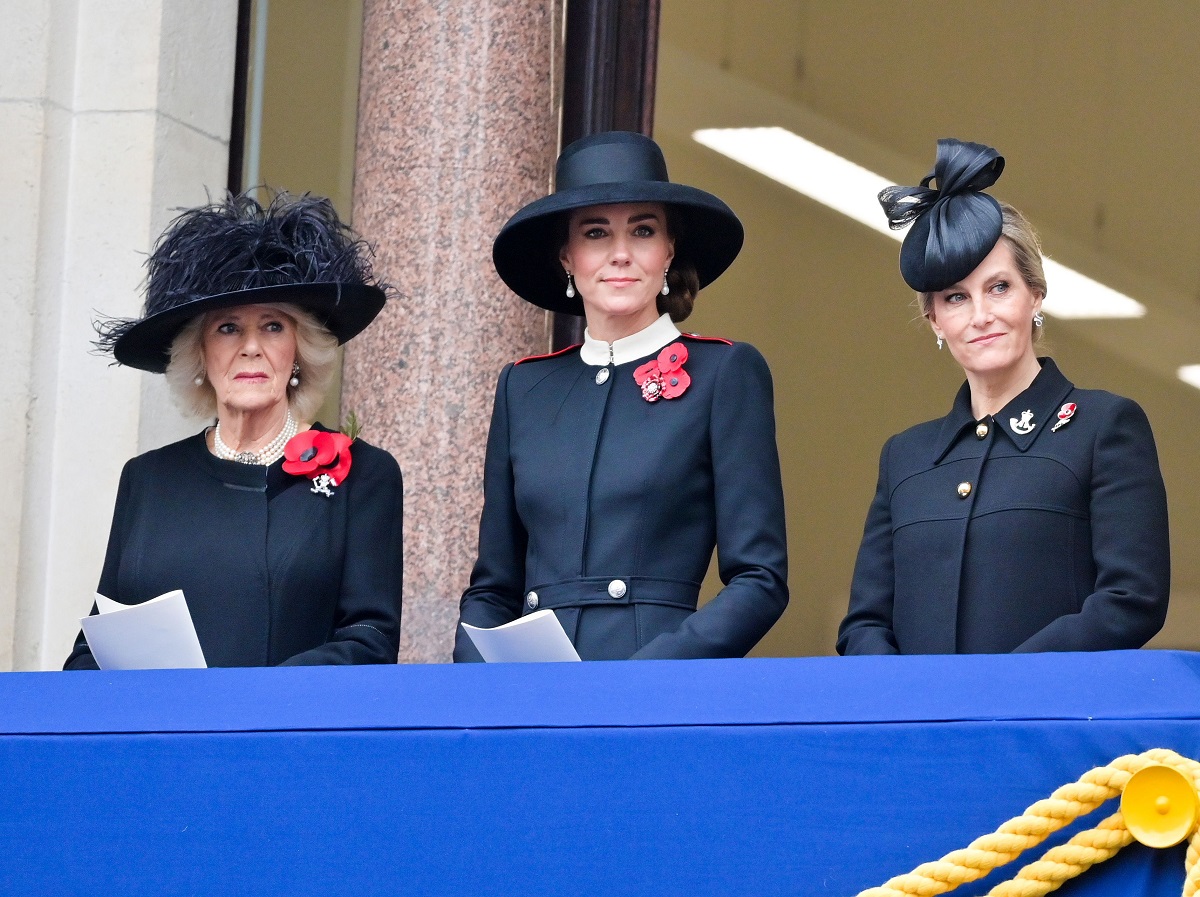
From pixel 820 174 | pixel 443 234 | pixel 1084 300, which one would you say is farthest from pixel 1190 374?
pixel 443 234

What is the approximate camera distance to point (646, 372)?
3.16 m

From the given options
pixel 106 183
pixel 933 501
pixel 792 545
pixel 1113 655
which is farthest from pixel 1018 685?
pixel 792 545

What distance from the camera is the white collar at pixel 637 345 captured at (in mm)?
3205

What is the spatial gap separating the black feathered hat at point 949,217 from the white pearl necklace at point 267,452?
1.20 metres

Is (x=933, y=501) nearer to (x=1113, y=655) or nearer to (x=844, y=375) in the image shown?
(x=1113, y=655)

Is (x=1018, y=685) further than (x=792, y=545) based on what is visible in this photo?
No

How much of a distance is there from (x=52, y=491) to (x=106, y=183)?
836 mm

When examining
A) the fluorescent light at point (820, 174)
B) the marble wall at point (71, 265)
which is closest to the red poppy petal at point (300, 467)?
the marble wall at point (71, 265)

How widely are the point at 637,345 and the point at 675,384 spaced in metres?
0.15

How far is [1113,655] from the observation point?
→ 6.48 ft

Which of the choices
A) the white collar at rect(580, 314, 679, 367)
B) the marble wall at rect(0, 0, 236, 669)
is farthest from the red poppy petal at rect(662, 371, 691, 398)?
the marble wall at rect(0, 0, 236, 669)

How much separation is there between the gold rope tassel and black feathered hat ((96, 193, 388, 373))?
1813 mm

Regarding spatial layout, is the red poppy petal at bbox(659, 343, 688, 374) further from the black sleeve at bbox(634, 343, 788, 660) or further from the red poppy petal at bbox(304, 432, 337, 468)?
the red poppy petal at bbox(304, 432, 337, 468)

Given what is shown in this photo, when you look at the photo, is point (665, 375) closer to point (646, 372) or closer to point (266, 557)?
point (646, 372)
